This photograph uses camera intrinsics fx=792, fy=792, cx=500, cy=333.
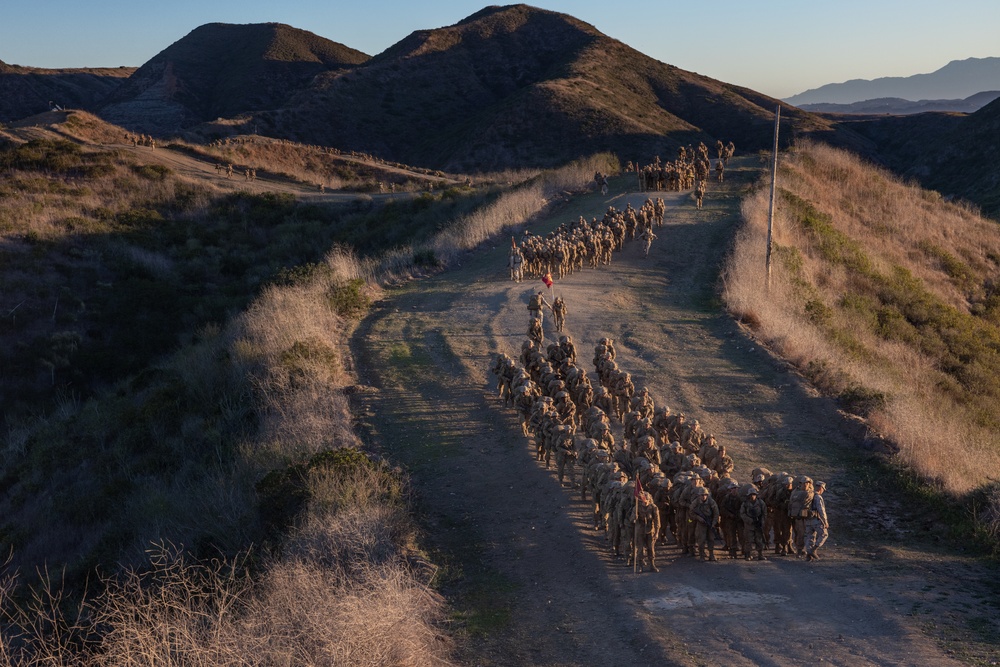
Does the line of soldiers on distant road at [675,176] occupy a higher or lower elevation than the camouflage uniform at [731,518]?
higher

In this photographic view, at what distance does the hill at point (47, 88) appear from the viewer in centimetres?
9431

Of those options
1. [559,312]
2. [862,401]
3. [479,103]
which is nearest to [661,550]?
[862,401]

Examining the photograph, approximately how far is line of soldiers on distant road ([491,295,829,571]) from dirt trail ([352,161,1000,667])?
293mm

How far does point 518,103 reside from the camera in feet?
270

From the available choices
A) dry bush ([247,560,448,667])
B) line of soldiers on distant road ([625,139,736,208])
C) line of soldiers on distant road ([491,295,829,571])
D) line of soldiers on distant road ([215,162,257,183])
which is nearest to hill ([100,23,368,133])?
line of soldiers on distant road ([215,162,257,183])

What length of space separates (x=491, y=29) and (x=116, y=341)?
9452 centimetres

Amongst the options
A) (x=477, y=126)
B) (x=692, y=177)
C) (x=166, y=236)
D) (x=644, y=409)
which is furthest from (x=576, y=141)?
(x=644, y=409)

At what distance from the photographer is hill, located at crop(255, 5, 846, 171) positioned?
3034 inches

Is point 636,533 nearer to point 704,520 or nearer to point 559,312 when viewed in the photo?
point 704,520

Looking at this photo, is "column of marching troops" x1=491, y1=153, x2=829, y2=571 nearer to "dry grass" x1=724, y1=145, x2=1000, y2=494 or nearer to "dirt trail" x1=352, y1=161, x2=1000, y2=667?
Answer: "dirt trail" x1=352, y1=161, x2=1000, y2=667

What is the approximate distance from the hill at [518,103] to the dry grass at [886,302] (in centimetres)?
3652

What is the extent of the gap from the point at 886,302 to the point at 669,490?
19.4m

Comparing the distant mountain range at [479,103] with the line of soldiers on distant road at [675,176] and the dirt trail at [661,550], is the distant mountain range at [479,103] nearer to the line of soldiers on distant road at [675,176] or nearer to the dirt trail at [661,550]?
the line of soldiers on distant road at [675,176]

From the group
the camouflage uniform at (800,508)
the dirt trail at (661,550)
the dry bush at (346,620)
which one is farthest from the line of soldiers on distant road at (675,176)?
the dry bush at (346,620)
